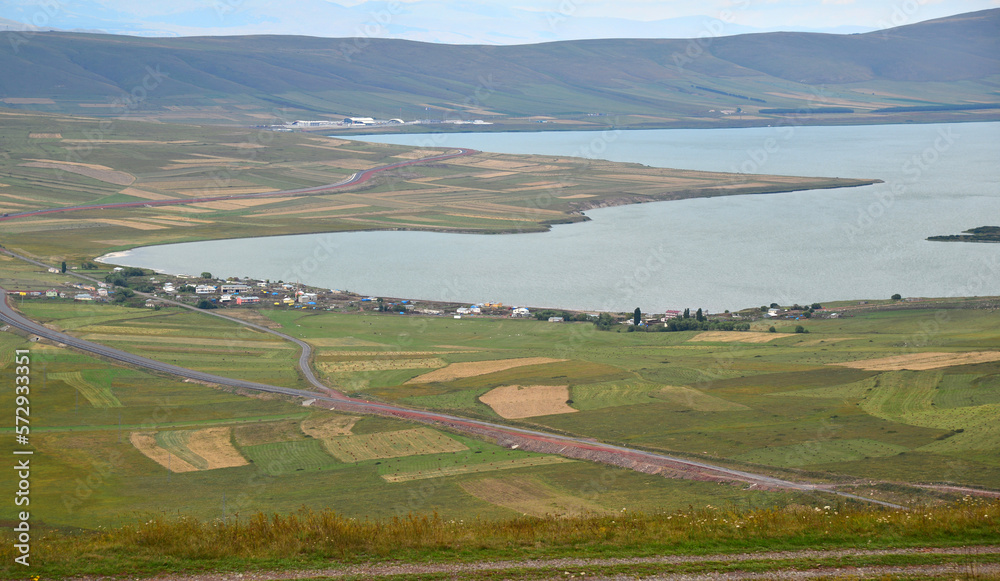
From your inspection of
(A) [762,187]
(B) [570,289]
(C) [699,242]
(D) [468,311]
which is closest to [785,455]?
(D) [468,311]

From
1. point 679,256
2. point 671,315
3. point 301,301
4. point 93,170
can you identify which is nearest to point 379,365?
point 301,301

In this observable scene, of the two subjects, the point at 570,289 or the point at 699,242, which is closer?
the point at 570,289

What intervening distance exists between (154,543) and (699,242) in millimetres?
83371

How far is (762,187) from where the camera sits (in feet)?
452

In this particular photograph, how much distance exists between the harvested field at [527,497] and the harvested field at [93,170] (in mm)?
113894

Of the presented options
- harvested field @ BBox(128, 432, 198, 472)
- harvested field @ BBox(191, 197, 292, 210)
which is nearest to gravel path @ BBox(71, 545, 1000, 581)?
harvested field @ BBox(128, 432, 198, 472)

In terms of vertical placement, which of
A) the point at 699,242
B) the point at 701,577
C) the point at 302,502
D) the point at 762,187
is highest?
the point at 762,187

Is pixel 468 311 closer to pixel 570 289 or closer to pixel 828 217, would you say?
pixel 570 289

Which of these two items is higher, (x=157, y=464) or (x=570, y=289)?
(x=570, y=289)

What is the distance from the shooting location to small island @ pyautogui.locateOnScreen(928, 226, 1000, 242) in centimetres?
9375

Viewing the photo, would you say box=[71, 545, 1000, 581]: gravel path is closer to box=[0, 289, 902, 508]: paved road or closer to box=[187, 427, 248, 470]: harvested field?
box=[0, 289, 902, 508]: paved road

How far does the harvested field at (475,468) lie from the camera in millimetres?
33609

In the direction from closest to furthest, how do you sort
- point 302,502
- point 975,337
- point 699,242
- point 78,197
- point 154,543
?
point 154,543, point 302,502, point 975,337, point 699,242, point 78,197

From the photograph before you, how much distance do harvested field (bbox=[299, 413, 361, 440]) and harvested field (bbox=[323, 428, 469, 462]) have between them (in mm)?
824
